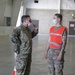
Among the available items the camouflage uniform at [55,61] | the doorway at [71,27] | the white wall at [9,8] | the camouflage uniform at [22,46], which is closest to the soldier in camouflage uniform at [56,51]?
the camouflage uniform at [55,61]

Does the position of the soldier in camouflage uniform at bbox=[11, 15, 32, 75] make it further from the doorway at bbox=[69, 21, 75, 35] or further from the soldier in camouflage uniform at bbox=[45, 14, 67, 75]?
the doorway at bbox=[69, 21, 75, 35]

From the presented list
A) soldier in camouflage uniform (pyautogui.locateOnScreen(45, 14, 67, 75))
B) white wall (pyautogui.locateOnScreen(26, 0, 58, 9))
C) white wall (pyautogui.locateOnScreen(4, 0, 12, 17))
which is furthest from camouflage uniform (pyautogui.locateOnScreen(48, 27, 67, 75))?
white wall (pyautogui.locateOnScreen(26, 0, 58, 9))

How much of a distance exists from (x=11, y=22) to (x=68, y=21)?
41.2ft

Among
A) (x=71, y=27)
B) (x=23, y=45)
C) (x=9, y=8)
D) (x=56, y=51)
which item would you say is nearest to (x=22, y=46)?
(x=23, y=45)

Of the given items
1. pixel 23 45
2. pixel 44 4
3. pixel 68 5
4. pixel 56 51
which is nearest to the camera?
pixel 23 45

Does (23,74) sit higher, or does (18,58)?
(18,58)

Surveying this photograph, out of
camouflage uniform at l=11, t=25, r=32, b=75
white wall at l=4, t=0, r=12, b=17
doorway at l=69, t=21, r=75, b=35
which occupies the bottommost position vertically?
doorway at l=69, t=21, r=75, b=35

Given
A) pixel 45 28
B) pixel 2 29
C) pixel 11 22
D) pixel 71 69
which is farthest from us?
pixel 45 28

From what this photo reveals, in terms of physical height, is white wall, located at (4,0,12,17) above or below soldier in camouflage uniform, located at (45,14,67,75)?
above

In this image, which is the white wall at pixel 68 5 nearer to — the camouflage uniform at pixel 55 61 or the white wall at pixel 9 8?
the white wall at pixel 9 8

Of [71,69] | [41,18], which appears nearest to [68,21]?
[41,18]

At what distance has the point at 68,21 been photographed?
44.5 meters

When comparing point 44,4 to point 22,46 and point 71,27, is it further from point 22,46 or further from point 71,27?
point 22,46

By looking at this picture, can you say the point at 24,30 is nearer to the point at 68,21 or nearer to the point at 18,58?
the point at 18,58
